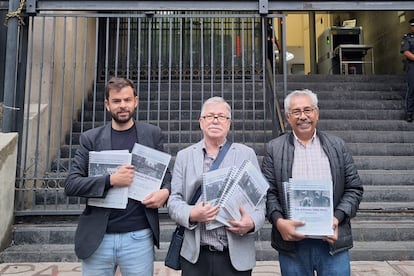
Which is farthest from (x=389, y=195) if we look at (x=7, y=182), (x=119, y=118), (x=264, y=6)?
(x=7, y=182)

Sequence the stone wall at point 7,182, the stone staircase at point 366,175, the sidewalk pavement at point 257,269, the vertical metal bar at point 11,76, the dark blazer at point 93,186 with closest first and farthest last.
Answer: the dark blazer at point 93,186
the sidewalk pavement at point 257,269
the stone wall at point 7,182
the stone staircase at point 366,175
the vertical metal bar at point 11,76

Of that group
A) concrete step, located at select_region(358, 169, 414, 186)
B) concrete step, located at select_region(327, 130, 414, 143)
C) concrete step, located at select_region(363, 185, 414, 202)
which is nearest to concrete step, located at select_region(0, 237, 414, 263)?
concrete step, located at select_region(363, 185, 414, 202)

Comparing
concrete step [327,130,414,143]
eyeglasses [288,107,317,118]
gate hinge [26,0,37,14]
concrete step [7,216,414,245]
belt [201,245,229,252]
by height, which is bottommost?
concrete step [7,216,414,245]

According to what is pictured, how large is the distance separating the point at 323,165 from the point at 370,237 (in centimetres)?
275

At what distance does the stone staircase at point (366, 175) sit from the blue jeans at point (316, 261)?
201 cm

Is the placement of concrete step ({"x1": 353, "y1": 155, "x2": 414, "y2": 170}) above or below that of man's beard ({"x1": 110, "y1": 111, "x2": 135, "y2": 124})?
below

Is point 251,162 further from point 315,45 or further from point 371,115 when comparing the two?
point 315,45

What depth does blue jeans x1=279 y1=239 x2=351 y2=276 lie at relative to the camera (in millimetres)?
2207

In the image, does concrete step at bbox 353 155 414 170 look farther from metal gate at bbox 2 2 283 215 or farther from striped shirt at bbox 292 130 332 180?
striped shirt at bbox 292 130 332 180

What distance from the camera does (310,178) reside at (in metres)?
2.20

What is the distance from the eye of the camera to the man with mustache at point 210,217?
2064mm

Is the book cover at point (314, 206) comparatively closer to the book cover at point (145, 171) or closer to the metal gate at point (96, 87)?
the book cover at point (145, 171)

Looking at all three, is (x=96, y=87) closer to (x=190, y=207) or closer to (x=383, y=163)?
(x=383, y=163)

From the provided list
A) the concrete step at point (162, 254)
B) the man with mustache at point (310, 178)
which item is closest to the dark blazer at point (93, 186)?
the man with mustache at point (310, 178)
